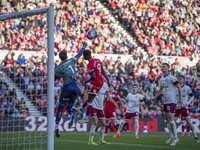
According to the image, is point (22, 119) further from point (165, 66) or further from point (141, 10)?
point (141, 10)

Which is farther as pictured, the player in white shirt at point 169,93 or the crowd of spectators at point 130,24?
the crowd of spectators at point 130,24

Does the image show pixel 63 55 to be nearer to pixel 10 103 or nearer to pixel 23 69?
pixel 10 103

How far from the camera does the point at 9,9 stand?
30.9 metres

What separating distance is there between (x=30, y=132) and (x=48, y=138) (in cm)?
308

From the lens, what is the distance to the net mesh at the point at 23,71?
13305 millimetres

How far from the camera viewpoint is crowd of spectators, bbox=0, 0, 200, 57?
33.5 m

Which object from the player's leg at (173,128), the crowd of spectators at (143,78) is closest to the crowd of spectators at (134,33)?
the crowd of spectators at (143,78)

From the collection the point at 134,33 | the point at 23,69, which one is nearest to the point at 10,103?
the point at 23,69

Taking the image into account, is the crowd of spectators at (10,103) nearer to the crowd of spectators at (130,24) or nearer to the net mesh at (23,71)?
the net mesh at (23,71)

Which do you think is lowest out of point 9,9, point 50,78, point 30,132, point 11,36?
point 30,132

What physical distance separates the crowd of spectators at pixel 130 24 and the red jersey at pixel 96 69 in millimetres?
13556

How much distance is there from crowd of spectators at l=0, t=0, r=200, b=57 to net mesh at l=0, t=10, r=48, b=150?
16.9 m

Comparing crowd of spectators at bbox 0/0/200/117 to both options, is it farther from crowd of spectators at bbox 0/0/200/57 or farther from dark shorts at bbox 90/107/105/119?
dark shorts at bbox 90/107/105/119

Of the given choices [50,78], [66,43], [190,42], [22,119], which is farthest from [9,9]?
[50,78]
